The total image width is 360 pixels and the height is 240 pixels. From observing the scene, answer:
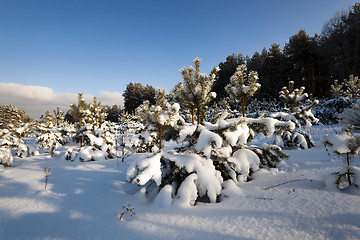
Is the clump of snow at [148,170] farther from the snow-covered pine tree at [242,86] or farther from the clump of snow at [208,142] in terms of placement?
the snow-covered pine tree at [242,86]

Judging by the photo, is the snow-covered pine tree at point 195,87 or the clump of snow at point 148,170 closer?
the clump of snow at point 148,170

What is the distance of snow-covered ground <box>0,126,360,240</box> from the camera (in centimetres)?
176

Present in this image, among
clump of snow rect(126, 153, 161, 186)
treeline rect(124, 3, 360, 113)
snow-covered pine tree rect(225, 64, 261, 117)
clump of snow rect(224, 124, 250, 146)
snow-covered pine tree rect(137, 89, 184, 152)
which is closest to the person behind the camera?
clump of snow rect(126, 153, 161, 186)

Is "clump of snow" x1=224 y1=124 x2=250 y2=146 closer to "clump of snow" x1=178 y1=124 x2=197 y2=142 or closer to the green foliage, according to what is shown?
"clump of snow" x1=178 y1=124 x2=197 y2=142

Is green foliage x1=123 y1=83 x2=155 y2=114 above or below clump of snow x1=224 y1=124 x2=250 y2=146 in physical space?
above

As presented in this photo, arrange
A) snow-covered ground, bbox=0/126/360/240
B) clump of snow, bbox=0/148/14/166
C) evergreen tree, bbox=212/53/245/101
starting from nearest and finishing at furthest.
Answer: snow-covered ground, bbox=0/126/360/240 → clump of snow, bbox=0/148/14/166 → evergreen tree, bbox=212/53/245/101

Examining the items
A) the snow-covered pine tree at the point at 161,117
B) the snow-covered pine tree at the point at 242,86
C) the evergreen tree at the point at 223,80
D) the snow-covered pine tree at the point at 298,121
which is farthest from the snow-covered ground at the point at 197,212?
the evergreen tree at the point at 223,80

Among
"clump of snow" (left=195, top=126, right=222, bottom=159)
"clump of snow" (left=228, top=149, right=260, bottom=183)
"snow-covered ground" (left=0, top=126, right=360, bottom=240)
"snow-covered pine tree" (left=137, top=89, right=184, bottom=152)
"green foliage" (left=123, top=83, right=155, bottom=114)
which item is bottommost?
"snow-covered ground" (left=0, top=126, right=360, bottom=240)

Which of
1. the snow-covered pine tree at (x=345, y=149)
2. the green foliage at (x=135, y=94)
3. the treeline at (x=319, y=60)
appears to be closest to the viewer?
the snow-covered pine tree at (x=345, y=149)

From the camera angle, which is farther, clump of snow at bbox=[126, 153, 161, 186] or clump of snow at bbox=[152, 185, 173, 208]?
Result: clump of snow at bbox=[152, 185, 173, 208]

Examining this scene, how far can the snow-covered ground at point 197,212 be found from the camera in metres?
1.76

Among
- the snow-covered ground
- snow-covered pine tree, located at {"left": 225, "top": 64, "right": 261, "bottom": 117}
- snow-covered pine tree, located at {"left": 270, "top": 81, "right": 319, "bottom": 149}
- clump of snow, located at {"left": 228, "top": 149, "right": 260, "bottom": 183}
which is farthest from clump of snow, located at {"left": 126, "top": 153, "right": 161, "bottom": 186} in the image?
snow-covered pine tree, located at {"left": 270, "top": 81, "right": 319, "bottom": 149}

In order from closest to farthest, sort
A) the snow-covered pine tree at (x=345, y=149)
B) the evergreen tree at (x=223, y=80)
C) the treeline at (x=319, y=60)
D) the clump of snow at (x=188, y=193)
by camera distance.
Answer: the snow-covered pine tree at (x=345, y=149) < the clump of snow at (x=188, y=193) < the treeline at (x=319, y=60) < the evergreen tree at (x=223, y=80)

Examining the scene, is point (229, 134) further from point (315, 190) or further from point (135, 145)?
point (135, 145)
